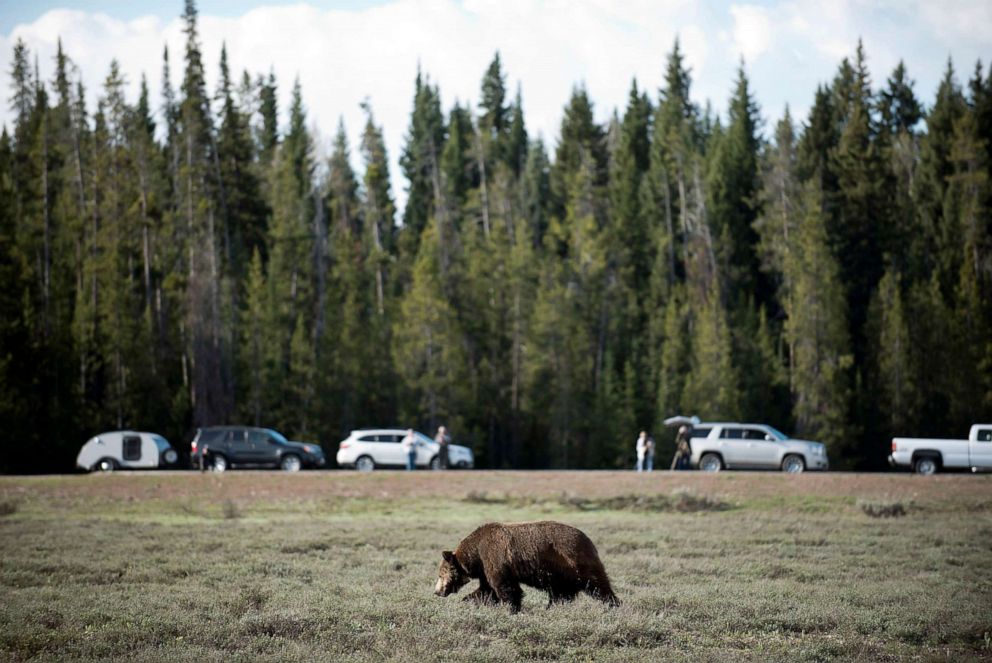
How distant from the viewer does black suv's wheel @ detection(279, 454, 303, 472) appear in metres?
42.8

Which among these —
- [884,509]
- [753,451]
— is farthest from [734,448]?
[884,509]

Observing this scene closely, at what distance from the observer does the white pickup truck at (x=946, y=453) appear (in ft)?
121

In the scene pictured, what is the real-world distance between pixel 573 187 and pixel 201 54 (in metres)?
25.3

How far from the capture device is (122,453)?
4328 cm

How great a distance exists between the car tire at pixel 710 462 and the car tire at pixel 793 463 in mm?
2217

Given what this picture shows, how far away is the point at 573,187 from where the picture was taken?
7494 centimetres

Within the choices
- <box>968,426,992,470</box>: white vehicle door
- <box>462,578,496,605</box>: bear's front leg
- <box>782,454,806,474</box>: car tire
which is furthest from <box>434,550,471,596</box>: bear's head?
<box>968,426,992,470</box>: white vehicle door

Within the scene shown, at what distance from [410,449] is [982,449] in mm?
19905

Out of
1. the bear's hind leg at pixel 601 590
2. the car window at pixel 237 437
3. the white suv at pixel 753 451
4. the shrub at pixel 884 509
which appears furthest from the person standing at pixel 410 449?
the bear's hind leg at pixel 601 590

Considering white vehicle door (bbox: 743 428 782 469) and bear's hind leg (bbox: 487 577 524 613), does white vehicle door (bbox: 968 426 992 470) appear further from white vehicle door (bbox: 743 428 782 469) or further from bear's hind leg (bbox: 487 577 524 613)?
bear's hind leg (bbox: 487 577 524 613)

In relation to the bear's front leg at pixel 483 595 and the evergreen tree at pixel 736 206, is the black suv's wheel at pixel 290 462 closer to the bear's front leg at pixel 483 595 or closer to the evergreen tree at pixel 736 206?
the bear's front leg at pixel 483 595

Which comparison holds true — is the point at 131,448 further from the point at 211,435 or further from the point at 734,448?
the point at 734,448

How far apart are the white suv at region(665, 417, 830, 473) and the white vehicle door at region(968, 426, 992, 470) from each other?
15.9ft

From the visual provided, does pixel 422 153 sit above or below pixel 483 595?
above
